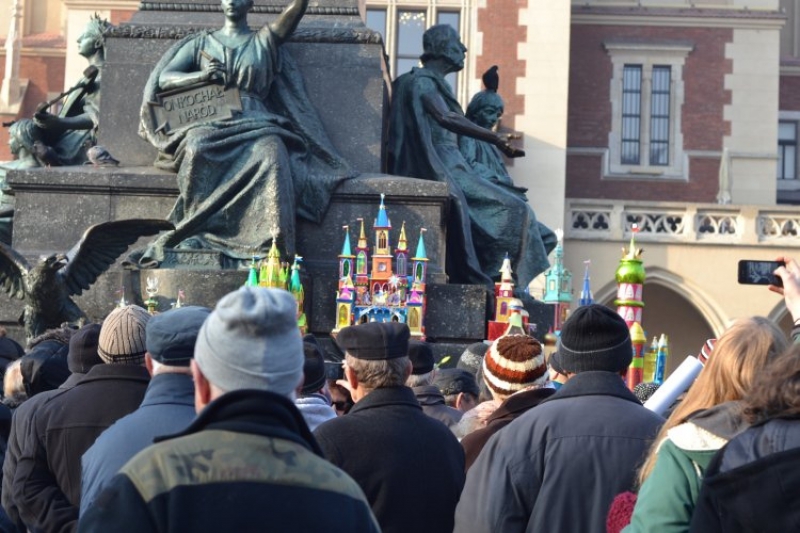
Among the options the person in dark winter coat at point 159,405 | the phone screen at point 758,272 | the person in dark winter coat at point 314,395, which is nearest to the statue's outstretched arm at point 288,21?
the person in dark winter coat at point 314,395

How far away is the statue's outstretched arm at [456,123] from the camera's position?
444 inches

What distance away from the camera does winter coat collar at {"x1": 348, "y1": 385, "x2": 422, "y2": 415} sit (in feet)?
15.5

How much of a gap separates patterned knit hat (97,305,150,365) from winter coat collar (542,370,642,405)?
1278mm

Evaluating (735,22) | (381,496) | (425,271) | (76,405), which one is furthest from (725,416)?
(735,22)

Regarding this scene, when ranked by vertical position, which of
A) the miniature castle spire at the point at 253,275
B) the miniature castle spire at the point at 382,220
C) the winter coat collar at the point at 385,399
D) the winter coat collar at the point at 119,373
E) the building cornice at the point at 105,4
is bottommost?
the winter coat collar at the point at 385,399

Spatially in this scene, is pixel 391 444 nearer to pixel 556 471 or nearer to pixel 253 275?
pixel 556 471

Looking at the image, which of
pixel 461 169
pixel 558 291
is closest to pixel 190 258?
pixel 461 169

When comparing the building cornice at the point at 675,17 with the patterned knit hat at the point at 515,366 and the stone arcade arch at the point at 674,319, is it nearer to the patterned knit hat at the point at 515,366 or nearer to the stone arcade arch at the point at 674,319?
the stone arcade arch at the point at 674,319

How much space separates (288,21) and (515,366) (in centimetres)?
556

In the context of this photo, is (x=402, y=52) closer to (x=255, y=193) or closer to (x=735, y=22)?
(x=735, y=22)

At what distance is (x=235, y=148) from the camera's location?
33.4ft

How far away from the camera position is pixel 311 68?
11.0 m

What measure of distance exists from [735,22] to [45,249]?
30.4 meters

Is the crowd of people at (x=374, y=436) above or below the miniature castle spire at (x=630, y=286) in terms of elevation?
below
